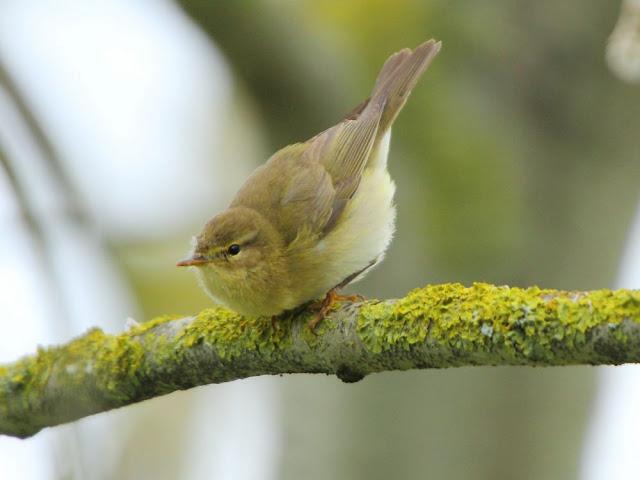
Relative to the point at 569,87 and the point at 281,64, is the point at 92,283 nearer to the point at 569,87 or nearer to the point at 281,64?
the point at 281,64

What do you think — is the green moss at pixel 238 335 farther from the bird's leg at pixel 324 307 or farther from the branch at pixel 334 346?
the bird's leg at pixel 324 307

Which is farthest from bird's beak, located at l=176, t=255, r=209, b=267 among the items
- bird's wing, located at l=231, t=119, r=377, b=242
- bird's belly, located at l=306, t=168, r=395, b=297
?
bird's belly, located at l=306, t=168, r=395, b=297

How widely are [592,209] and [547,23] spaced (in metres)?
1.34

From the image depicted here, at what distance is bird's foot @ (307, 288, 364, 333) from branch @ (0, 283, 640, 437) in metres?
0.05

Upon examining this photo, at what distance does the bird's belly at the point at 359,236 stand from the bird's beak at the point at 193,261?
1.84ft

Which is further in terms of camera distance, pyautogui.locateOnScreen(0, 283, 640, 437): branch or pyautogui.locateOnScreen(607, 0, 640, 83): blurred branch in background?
pyautogui.locateOnScreen(607, 0, 640, 83): blurred branch in background

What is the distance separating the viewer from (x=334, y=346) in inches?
120

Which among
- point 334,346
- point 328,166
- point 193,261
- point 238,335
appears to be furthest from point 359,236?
point 334,346

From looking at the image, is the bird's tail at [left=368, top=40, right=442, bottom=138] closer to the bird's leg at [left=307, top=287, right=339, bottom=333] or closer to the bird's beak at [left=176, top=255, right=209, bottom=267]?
the bird's leg at [left=307, top=287, right=339, bottom=333]

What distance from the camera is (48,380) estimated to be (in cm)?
345

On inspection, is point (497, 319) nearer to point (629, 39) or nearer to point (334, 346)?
point (334, 346)

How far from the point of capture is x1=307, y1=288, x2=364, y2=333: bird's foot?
3.26 metres

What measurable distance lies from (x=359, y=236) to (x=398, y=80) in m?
1.23

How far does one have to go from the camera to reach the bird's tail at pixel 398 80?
509cm
